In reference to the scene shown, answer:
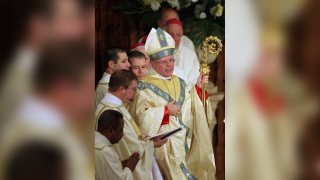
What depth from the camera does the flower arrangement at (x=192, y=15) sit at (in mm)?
2852

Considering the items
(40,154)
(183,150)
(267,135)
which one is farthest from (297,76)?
(183,150)

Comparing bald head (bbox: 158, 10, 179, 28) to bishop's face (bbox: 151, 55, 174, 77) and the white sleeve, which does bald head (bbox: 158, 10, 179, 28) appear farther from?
the white sleeve

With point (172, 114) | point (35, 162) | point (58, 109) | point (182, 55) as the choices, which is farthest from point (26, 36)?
point (182, 55)

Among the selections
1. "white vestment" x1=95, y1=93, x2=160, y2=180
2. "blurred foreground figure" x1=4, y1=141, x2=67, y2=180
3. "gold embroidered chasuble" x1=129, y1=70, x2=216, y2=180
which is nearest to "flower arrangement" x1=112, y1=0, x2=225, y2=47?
"gold embroidered chasuble" x1=129, y1=70, x2=216, y2=180

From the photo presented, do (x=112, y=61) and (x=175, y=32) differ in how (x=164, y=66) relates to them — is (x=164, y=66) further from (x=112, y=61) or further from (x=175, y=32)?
(x=112, y=61)

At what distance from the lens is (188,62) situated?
3.05 m

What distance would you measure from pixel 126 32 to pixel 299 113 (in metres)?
1.65

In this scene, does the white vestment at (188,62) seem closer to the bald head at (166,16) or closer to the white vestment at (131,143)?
the bald head at (166,16)

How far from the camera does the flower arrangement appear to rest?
285 cm

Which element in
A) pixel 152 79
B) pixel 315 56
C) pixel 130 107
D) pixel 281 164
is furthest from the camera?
pixel 152 79

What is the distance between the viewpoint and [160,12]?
2.96 m

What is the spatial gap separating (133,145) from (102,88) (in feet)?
1.54

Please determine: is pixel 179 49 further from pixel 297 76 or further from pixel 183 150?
pixel 297 76

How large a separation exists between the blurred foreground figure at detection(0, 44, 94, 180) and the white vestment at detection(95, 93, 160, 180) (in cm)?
91
